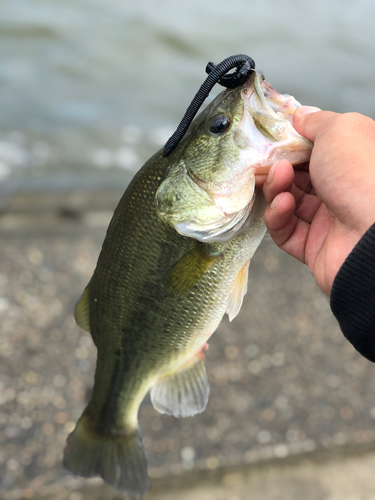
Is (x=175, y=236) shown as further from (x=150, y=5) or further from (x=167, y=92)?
(x=150, y=5)

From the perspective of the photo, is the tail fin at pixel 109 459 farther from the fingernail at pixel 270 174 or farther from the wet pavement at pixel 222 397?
the fingernail at pixel 270 174

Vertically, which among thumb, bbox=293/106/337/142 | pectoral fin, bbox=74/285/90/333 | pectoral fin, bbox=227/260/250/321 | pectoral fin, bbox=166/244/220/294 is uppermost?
thumb, bbox=293/106/337/142

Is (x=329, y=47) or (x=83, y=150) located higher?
(x=329, y=47)

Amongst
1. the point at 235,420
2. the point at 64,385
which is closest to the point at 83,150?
the point at 64,385

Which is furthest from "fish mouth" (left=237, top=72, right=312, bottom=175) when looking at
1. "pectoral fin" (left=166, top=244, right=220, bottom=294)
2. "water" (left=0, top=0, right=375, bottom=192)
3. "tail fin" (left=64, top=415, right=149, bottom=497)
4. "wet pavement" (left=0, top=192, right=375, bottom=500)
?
"water" (left=0, top=0, right=375, bottom=192)

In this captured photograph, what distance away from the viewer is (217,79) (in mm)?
1087

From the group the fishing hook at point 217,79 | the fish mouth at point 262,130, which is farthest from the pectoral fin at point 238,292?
the fishing hook at point 217,79

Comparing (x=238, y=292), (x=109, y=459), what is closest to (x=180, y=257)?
(x=238, y=292)

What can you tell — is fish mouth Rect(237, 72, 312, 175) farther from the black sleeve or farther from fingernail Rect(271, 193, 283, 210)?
the black sleeve

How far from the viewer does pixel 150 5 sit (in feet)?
27.5

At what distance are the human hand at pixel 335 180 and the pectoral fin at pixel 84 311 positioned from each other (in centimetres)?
67

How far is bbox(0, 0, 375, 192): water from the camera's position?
5238 millimetres

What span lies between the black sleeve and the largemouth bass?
30 centimetres

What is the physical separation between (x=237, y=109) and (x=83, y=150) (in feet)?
14.5
